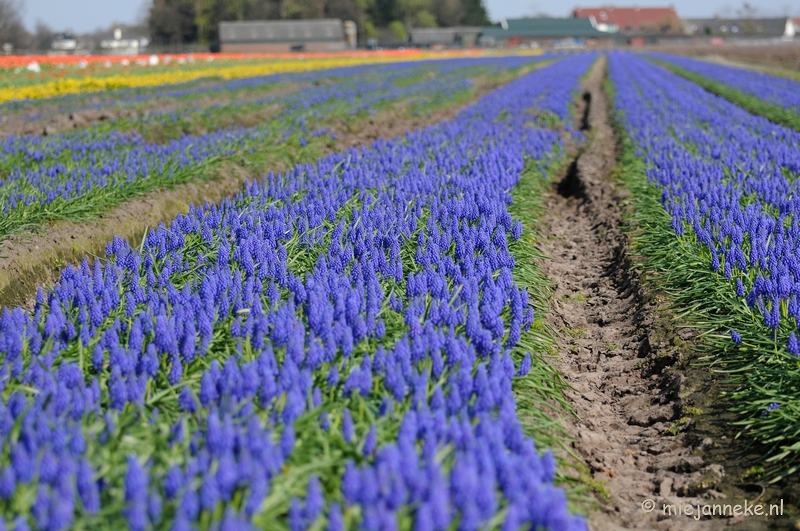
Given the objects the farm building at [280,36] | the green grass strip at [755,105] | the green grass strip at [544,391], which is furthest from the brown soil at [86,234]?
the farm building at [280,36]

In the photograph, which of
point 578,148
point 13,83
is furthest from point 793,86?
point 13,83

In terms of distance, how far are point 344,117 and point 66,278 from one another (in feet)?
43.0

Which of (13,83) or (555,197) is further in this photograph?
(13,83)

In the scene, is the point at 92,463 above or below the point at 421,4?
below

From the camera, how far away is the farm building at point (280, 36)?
272 ft

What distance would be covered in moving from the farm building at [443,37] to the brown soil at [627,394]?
10483 centimetres

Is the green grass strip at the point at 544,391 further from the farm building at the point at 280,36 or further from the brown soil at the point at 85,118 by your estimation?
the farm building at the point at 280,36

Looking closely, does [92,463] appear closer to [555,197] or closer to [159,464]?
[159,464]

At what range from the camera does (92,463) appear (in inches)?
109

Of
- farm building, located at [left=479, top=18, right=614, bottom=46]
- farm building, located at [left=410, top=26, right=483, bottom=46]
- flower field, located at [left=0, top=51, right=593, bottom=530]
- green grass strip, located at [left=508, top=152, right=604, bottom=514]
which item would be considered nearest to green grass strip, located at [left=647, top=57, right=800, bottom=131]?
green grass strip, located at [left=508, top=152, right=604, bottom=514]


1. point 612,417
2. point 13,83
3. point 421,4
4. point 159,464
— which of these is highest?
point 421,4

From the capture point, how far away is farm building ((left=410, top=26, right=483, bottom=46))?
109 metres

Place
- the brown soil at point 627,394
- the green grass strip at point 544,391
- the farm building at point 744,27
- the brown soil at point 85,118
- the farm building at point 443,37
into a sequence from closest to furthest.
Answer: the green grass strip at point 544,391, the brown soil at point 627,394, the brown soil at point 85,118, the farm building at point 443,37, the farm building at point 744,27

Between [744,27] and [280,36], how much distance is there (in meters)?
98.9
